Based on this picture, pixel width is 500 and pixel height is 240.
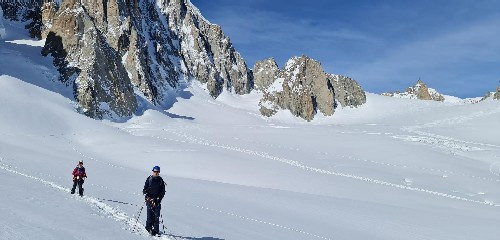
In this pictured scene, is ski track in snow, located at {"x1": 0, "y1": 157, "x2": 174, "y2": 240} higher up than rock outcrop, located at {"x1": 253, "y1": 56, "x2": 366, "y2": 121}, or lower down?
lower down

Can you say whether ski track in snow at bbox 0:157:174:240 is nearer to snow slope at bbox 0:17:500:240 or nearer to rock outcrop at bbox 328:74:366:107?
snow slope at bbox 0:17:500:240

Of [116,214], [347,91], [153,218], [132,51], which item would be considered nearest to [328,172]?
[116,214]

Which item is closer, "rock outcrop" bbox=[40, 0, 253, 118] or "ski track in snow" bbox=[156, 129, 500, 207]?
"ski track in snow" bbox=[156, 129, 500, 207]

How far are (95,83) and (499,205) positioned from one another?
63223 mm

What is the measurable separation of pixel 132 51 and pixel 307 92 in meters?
70.7

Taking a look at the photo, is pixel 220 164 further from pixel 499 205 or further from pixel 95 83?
pixel 95 83

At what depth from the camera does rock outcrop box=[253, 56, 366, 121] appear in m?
160

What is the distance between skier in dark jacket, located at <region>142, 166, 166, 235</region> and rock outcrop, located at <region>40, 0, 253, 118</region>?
200 ft

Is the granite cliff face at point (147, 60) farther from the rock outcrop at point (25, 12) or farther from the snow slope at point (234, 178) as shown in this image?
the snow slope at point (234, 178)

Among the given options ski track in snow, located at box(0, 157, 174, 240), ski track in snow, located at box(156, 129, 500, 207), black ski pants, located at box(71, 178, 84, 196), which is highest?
ski track in snow, located at box(156, 129, 500, 207)

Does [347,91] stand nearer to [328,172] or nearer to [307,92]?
[307,92]

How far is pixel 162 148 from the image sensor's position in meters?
43.0

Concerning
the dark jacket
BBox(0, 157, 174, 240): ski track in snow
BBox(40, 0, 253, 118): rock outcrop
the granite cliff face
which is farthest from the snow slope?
the granite cliff face

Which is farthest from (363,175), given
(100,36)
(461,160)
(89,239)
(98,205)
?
(100,36)
